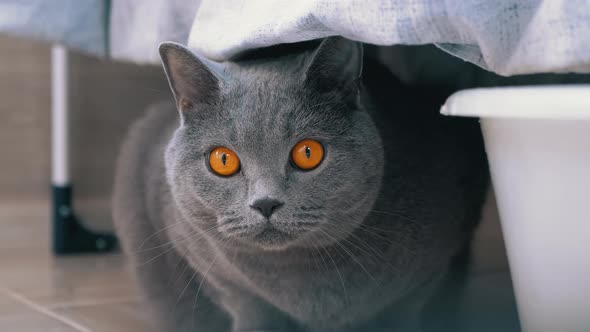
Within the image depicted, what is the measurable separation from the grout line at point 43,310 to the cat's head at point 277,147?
0.35m

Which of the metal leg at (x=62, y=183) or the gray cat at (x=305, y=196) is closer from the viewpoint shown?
the gray cat at (x=305, y=196)

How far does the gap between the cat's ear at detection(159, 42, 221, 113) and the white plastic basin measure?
37cm

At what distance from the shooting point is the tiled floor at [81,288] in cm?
141

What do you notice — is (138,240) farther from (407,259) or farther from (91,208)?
(91,208)

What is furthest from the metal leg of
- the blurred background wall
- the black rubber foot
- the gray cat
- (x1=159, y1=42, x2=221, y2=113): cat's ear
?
(x1=159, y1=42, x2=221, y2=113): cat's ear

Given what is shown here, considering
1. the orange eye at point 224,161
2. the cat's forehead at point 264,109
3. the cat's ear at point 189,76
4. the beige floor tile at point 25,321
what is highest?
the cat's ear at point 189,76

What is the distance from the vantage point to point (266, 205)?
1035 mm

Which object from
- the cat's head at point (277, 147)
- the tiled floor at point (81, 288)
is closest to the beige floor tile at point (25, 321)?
the tiled floor at point (81, 288)

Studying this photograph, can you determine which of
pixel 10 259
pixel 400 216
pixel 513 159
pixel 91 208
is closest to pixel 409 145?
pixel 400 216

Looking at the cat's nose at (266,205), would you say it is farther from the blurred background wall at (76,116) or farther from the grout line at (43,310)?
the blurred background wall at (76,116)

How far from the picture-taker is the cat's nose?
3.39 ft

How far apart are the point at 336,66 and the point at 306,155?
142 millimetres

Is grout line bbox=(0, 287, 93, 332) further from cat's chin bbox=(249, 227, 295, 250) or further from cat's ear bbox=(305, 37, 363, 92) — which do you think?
cat's ear bbox=(305, 37, 363, 92)

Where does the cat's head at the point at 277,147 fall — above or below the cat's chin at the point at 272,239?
above
